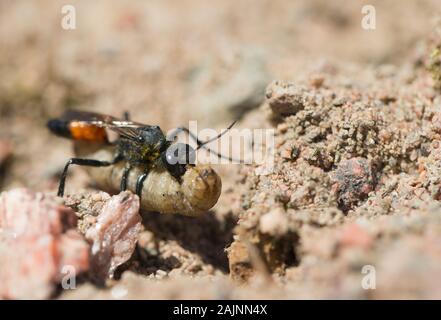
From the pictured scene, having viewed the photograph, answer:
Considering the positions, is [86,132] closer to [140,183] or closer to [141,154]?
[141,154]

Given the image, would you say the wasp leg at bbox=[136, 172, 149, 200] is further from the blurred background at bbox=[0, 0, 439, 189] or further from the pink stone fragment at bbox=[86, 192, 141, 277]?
the blurred background at bbox=[0, 0, 439, 189]

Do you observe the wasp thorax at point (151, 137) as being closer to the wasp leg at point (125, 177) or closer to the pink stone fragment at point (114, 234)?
the wasp leg at point (125, 177)

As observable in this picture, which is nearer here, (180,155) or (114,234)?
(114,234)

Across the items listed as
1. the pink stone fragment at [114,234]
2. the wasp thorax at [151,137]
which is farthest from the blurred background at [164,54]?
the pink stone fragment at [114,234]

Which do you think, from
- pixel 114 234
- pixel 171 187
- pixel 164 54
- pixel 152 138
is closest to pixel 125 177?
pixel 152 138

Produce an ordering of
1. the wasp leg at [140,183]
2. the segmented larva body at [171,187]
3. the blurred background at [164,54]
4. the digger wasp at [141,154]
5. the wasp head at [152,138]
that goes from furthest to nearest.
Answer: the blurred background at [164,54] < the wasp head at [152,138] < the wasp leg at [140,183] < the digger wasp at [141,154] < the segmented larva body at [171,187]

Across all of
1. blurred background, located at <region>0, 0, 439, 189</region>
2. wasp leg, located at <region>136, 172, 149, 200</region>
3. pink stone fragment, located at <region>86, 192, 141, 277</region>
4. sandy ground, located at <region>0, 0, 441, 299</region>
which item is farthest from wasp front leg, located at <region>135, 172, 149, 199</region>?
blurred background, located at <region>0, 0, 439, 189</region>
